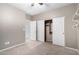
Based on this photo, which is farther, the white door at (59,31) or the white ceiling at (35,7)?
the white door at (59,31)

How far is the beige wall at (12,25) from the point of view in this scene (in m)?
1.93

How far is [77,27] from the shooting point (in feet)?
5.85

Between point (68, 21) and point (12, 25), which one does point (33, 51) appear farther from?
point (68, 21)

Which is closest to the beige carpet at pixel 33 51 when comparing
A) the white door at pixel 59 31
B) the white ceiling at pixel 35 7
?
the white door at pixel 59 31

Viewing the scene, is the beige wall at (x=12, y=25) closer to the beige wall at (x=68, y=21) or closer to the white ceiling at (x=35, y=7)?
the white ceiling at (x=35, y=7)

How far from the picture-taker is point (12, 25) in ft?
6.54

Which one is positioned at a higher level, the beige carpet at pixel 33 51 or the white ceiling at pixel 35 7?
the white ceiling at pixel 35 7

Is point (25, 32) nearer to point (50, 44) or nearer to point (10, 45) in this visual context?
point (10, 45)

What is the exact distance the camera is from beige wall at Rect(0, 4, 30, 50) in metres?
1.93

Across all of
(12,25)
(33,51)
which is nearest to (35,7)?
(12,25)

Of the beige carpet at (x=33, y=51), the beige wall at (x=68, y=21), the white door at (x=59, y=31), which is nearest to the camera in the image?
Result: the beige carpet at (x=33, y=51)

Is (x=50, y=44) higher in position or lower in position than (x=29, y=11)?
lower

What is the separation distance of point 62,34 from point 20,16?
1.28m
